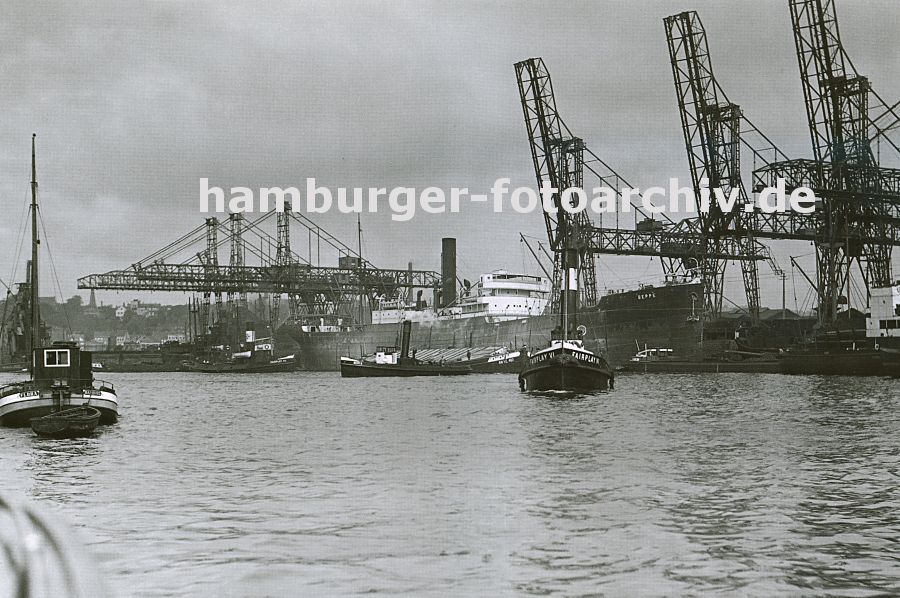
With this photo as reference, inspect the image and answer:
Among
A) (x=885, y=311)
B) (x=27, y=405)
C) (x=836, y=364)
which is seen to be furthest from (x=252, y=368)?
(x=27, y=405)

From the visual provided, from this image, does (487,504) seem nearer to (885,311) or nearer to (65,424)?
(65,424)

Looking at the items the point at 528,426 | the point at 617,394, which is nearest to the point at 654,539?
the point at 528,426

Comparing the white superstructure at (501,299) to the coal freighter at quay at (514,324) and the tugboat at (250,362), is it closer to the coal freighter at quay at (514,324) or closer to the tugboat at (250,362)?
the coal freighter at quay at (514,324)

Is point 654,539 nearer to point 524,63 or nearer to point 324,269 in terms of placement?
point 524,63

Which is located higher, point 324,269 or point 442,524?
point 324,269

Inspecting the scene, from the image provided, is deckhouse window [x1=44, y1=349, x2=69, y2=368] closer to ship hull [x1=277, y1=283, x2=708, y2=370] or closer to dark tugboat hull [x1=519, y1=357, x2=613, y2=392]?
dark tugboat hull [x1=519, y1=357, x2=613, y2=392]

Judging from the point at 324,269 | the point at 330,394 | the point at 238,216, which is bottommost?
the point at 330,394

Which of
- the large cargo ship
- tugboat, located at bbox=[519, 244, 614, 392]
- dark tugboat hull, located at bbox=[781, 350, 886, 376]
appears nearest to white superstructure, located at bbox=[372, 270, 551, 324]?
the large cargo ship

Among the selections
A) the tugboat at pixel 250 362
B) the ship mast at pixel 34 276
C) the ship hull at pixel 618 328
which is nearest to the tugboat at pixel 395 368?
the ship hull at pixel 618 328
